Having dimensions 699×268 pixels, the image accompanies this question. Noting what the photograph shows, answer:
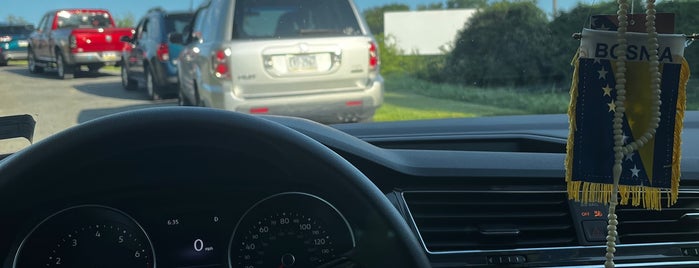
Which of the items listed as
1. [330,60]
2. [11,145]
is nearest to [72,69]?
[330,60]

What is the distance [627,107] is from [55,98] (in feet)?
12.6

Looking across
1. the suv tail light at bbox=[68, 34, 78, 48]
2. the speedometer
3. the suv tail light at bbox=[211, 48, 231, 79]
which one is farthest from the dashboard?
the suv tail light at bbox=[211, 48, 231, 79]

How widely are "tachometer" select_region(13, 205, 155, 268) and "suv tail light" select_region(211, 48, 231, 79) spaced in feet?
14.9

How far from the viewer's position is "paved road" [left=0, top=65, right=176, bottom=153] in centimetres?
347

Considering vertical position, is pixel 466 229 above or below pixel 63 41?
below

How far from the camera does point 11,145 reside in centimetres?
314

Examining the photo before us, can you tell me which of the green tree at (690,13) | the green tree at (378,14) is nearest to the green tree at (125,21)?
the green tree at (378,14)

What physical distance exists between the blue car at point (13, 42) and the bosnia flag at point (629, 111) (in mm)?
2876

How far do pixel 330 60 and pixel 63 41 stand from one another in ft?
7.13

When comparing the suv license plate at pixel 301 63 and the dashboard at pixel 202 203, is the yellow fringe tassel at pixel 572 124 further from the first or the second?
the suv license plate at pixel 301 63

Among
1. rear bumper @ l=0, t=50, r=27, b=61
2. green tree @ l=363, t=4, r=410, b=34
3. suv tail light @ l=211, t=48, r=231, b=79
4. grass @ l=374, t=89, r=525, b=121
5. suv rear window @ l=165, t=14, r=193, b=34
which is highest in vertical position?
green tree @ l=363, t=4, r=410, b=34

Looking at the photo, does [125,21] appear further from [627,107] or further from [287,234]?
[627,107]

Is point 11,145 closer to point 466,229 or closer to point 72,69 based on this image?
point 466,229

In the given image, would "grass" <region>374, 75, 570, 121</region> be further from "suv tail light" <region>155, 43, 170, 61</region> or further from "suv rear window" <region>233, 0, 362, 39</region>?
"suv tail light" <region>155, 43, 170, 61</region>
